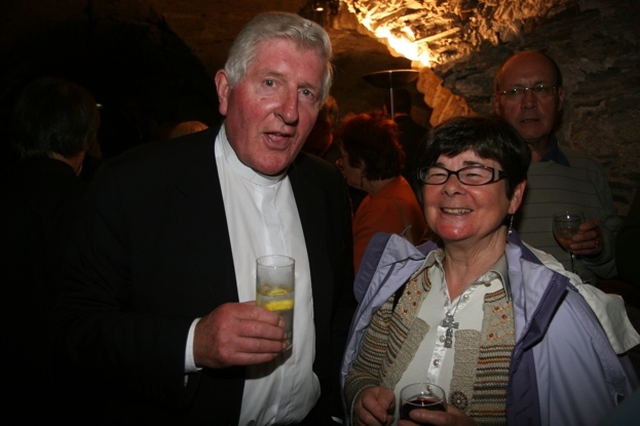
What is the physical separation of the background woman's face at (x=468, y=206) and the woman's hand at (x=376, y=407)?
0.60 m

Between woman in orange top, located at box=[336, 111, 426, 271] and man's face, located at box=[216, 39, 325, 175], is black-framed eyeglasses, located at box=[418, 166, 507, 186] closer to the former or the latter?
man's face, located at box=[216, 39, 325, 175]

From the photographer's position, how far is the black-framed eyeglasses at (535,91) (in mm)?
2697

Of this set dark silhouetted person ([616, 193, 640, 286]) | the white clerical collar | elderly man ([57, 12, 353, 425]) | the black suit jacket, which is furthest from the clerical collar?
the black suit jacket

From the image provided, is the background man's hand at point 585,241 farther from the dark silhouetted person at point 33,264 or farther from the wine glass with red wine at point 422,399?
the dark silhouetted person at point 33,264

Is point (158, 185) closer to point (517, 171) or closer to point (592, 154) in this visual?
point (517, 171)

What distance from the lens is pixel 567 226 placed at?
7.34ft

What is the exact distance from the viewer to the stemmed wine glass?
7.30 feet

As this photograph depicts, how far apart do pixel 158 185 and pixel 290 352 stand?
0.77m

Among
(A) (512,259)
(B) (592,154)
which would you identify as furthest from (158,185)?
(B) (592,154)

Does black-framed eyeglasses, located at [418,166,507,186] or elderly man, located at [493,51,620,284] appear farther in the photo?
elderly man, located at [493,51,620,284]

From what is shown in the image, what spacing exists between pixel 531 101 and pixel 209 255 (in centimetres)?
194

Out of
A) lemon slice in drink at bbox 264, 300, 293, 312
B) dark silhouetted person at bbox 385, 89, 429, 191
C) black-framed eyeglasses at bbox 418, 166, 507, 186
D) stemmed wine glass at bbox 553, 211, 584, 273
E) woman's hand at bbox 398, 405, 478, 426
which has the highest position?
dark silhouetted person at bbox 385, 89, 429, 191

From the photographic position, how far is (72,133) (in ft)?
8.41

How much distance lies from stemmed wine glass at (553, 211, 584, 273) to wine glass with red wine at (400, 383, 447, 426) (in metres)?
1.16
